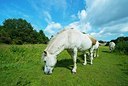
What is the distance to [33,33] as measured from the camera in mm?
54531

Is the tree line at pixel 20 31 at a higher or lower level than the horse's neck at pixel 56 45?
higher

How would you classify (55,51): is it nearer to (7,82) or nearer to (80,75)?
(80,75)

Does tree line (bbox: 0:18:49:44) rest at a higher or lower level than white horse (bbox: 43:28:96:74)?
higher

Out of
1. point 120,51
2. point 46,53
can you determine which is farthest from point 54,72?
point 120,51

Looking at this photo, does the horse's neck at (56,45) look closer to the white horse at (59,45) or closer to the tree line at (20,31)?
the white horse at (59,45)

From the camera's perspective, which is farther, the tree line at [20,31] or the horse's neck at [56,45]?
the tree line at [20,31]

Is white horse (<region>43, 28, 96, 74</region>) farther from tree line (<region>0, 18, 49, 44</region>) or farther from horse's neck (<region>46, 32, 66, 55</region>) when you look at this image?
tree line (<region>0, 18, 49, 44</region>)

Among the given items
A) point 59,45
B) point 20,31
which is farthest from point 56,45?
point 20,31

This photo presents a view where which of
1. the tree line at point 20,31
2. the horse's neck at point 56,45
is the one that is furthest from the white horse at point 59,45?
the tree line at point 20,31

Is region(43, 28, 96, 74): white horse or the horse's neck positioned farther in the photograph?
the horse's neck

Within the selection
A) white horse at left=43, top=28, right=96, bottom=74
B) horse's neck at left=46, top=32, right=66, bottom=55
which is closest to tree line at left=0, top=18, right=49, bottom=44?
white horse at left=43, top=28, right=96, bottom=74

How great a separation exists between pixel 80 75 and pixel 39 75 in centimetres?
192

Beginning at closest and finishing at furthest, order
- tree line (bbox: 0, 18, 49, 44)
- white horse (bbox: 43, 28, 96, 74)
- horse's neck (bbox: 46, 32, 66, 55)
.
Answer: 1. white horse (bbox: 43, 28, 96, 74)
2. horse's neck (bbox: 46, 32, 66, 55)
3. tree line (bbox: 0, 18, 49, 44)

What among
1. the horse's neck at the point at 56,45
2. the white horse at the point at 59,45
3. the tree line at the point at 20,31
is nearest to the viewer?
the white horse at the point at 59,45
